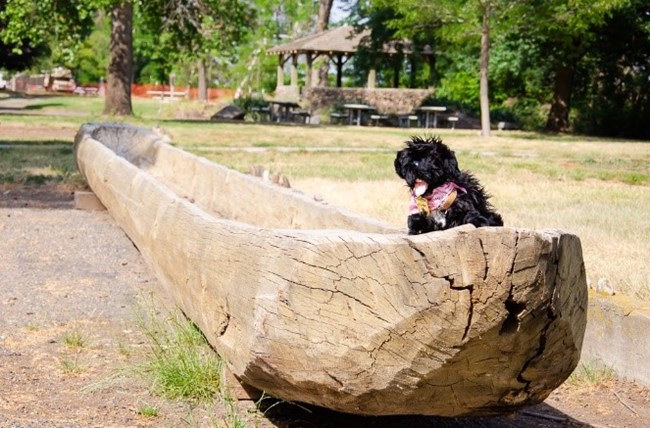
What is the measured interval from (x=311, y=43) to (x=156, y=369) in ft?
135

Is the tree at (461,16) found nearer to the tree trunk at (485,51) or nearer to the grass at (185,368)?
the tree trunk at (485,51)

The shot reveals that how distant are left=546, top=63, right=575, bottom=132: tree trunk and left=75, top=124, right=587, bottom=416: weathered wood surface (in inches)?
1258

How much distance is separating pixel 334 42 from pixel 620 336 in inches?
1600

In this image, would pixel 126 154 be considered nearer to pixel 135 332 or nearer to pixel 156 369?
pixel 135 332

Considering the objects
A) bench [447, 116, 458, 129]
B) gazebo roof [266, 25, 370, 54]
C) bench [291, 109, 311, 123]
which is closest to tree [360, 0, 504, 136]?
bench [447, 116, 458, 129]

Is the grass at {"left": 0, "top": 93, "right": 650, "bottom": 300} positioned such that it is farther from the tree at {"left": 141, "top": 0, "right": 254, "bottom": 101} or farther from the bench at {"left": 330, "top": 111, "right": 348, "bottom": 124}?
the bench at {"left": 330, "top": 111, "right": 348, "bottom": 124}

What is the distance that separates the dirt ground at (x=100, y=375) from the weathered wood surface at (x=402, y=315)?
0.51m

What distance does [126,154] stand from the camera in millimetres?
12562

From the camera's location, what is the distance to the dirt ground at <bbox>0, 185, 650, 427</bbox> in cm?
451

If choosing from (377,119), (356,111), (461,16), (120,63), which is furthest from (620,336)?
(356,111)

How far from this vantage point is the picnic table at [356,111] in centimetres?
3822

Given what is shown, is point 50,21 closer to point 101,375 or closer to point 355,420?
point 101,375

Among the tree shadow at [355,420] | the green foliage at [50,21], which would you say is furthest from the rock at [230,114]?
the tree shadow at [355,420]

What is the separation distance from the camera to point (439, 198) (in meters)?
4.99
